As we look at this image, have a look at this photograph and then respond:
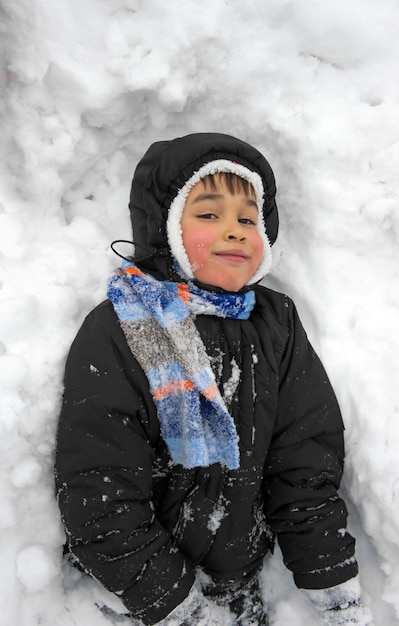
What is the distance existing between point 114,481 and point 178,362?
412 millimetres

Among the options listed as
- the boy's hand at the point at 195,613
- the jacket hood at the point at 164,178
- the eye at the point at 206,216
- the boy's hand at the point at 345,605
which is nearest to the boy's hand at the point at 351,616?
the boy's hand at the point at 345,605

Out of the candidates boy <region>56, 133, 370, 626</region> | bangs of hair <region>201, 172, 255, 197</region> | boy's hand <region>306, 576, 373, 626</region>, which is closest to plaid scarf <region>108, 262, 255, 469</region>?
boy <region>56, 133, 370, 626</region>

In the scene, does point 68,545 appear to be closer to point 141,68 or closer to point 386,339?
point 386,339

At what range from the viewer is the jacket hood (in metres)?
1.77

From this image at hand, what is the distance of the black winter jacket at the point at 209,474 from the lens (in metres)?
1.61

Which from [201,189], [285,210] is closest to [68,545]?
[201,189]

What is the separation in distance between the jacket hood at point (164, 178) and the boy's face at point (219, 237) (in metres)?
0.07

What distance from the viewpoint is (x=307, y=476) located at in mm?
1826

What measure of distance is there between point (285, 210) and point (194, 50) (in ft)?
2.28

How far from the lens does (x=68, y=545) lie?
5.88 feet

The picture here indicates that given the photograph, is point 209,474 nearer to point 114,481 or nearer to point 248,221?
point 114,481

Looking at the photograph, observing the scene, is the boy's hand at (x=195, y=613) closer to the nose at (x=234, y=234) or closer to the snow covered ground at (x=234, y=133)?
the snow covered ground at (x=234, y=133)

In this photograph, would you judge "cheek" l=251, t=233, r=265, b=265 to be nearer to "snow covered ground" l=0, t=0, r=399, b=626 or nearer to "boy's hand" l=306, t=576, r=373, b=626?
"snow covered ground" l=0, t=0, r=399, b=626

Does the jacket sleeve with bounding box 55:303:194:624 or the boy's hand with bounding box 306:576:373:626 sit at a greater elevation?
the jacket sleeve with bounding box 55:303:194:624
